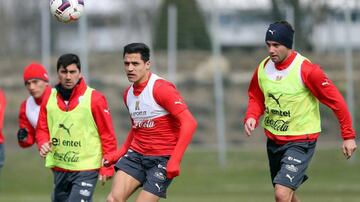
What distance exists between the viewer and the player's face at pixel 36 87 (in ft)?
41.2

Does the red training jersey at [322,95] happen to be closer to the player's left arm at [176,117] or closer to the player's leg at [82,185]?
the player's left arm at [176,117]

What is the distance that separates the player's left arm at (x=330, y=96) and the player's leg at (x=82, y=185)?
8.25 feet

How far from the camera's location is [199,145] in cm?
2448

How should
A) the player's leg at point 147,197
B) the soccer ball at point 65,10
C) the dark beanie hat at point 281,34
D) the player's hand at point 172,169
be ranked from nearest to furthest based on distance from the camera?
the player's hand at point 172,169, the player's leg at point 147,197, the dark beanie hat at point 281,34, the soccer ball at point 65,10

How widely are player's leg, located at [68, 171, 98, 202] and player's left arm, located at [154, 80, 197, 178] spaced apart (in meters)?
1.30

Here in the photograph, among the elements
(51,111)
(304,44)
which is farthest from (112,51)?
(51,111)

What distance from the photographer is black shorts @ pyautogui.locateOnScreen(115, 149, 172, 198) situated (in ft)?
34.1

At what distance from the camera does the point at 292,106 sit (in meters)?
10.7

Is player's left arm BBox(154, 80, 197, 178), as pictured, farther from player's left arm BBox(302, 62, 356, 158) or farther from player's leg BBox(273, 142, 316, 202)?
player's left arm BBox(302, 62, 356, 158)

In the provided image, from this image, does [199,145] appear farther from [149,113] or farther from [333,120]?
[149,113]

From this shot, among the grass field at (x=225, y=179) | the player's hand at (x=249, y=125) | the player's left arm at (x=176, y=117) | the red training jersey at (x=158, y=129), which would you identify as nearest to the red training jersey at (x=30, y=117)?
the red training jersey at (x=158, y=129)

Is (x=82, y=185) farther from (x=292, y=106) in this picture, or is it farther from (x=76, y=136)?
(x=292, y=106)

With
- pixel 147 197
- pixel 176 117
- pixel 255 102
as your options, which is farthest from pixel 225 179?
pixel 176 117

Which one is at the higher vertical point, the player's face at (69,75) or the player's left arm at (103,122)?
the player's face at (69,75)
